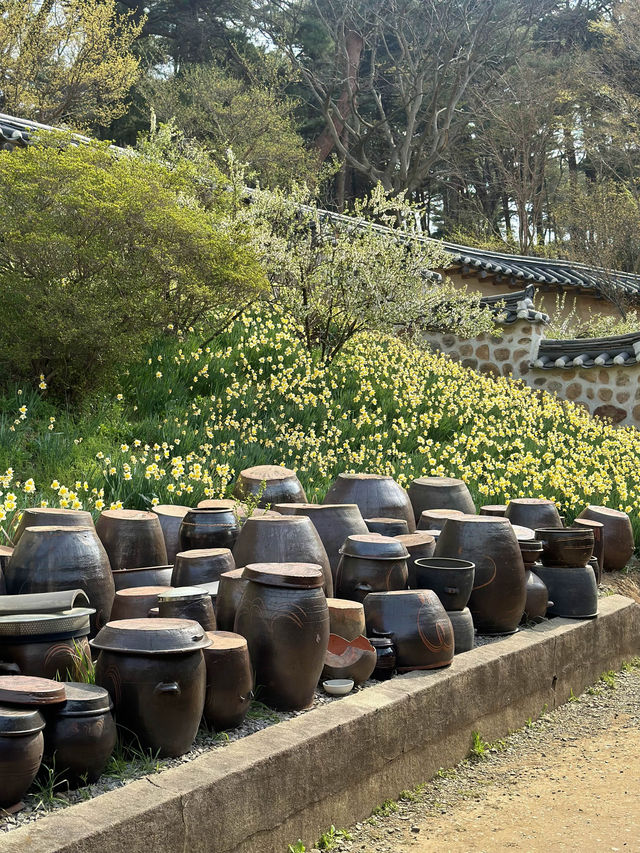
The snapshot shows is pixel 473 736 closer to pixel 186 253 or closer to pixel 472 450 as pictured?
pixel 472 450

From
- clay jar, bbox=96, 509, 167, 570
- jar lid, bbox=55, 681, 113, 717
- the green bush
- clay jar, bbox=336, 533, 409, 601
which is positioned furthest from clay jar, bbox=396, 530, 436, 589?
the green bush

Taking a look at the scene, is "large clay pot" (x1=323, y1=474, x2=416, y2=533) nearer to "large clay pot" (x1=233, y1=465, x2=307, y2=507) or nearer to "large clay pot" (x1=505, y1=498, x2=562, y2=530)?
"large clay pot" (x1=233, y1=465, x2=307, y2=507)

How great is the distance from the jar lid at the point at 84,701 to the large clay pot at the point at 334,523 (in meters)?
1.55

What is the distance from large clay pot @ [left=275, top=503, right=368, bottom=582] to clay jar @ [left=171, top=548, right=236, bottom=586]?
1.87ft

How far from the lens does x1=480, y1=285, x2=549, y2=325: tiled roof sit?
1180 centimetres

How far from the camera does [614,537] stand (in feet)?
18.9

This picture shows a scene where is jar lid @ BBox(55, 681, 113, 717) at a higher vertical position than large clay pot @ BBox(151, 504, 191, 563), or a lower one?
lower

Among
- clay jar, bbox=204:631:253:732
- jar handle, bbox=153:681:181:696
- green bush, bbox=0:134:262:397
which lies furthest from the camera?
green bush, bbox=0:134:262:397

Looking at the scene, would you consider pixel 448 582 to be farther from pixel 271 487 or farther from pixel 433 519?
pixel 271 487

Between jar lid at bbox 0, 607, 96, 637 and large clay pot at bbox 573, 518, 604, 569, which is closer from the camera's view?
jar lid at bbox 0, 607, 96, 637

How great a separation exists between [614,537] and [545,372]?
6.33 m

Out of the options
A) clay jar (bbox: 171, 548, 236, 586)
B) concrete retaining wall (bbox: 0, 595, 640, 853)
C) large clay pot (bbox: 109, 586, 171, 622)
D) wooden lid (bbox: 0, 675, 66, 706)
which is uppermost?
clay jar (bbox: 171, 548, 236, 586)

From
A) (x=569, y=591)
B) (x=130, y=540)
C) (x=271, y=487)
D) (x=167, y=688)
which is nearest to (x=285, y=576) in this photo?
(x=167, y=688)

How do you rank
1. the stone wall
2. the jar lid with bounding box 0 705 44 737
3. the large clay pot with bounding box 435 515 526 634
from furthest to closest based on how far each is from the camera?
the stone wall < the large clay pot with bounding box 435 515 526 634 < the jar lid with bounding box 0 705 44 737
